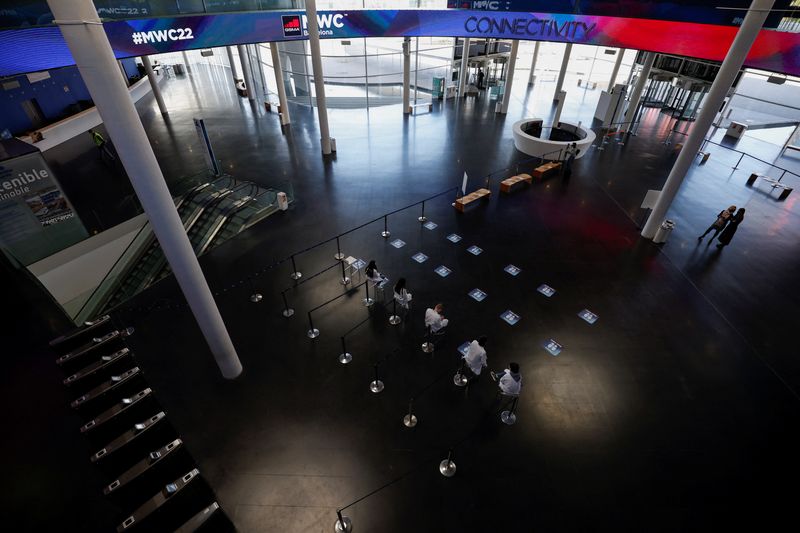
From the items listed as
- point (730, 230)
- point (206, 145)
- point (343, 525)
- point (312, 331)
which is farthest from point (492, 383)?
point (206, 145)

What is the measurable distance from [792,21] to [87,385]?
1757 cm

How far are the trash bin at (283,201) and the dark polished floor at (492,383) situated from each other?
28 centimetres

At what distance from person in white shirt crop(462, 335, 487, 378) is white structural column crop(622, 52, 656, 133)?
16050mm

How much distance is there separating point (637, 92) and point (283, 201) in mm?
17020

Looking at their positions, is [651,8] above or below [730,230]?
above

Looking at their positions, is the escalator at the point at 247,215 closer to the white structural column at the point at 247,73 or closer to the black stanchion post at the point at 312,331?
the black stanchion post at the point at 312,331

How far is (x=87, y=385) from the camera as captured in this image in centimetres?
565

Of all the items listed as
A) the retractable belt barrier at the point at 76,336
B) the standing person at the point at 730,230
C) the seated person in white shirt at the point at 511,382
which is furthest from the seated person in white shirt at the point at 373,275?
the standing person at the point at 730,230

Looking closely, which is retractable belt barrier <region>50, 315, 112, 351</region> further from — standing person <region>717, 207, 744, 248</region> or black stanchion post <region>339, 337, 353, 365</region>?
standing person <region>717, 207, 744, 248</region>

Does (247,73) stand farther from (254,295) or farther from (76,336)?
Result: (76,336)

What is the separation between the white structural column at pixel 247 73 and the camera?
67.2ft

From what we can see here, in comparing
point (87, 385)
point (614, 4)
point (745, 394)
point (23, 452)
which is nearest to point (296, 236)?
point (87, 385)

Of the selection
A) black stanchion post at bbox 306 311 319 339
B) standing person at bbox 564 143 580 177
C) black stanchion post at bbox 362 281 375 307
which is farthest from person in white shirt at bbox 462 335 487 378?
standing person at bbox 564 143 580 177

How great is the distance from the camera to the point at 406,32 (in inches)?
670
